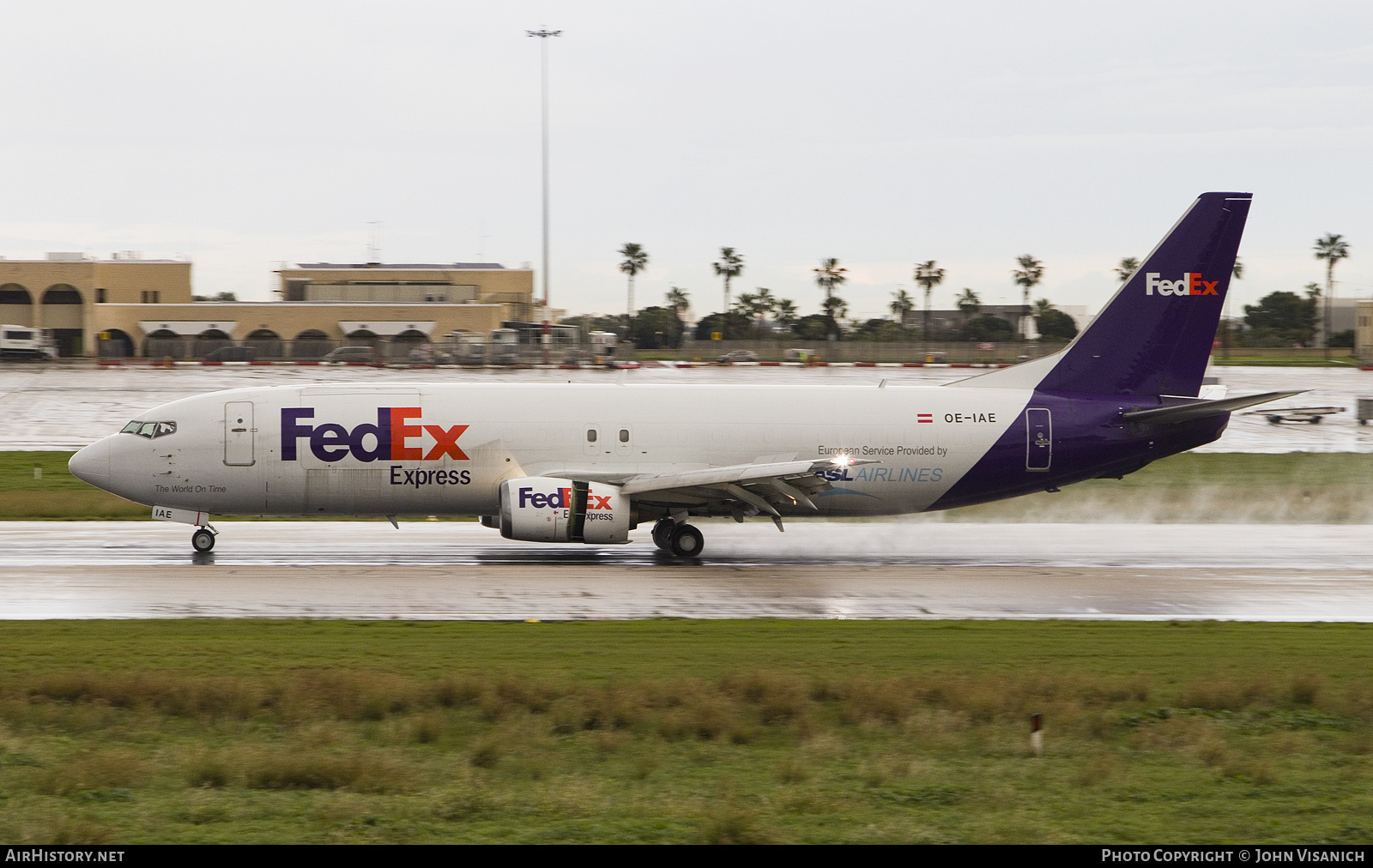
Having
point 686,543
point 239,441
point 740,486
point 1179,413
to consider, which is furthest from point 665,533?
point 1179,413

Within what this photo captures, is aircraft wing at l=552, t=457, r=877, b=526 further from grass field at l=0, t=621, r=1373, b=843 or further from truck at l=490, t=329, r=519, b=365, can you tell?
truck at l=490, t=329, r=519, b=365

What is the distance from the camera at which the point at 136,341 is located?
95625mm

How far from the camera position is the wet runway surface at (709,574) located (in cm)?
2230

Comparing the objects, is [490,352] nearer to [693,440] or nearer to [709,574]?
[693,440]

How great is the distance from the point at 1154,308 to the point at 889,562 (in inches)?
381

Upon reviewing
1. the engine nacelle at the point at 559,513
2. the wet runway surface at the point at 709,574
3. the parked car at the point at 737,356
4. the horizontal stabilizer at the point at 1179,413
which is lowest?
the wet runway surface at the point at 709,574

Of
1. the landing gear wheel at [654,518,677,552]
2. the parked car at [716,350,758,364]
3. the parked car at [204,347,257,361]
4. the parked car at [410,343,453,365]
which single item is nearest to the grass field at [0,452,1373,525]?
the landing gear wheel at [654,518,677,552]

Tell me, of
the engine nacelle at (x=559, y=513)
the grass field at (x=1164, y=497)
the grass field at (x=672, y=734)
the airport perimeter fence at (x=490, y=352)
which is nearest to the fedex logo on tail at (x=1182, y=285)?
the grass field at (x=1164, y=497)

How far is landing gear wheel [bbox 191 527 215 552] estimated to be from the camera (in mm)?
27828

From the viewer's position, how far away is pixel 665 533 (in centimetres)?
2883

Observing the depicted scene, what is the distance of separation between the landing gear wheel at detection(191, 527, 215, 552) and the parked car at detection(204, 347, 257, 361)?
56154 millimetres

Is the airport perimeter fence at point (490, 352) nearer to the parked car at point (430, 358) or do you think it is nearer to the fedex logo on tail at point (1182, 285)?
the parked car at point (430, 358)

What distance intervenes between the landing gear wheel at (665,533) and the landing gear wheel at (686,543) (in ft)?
0.55

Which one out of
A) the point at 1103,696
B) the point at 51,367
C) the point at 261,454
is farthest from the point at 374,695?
the point at 51,367
